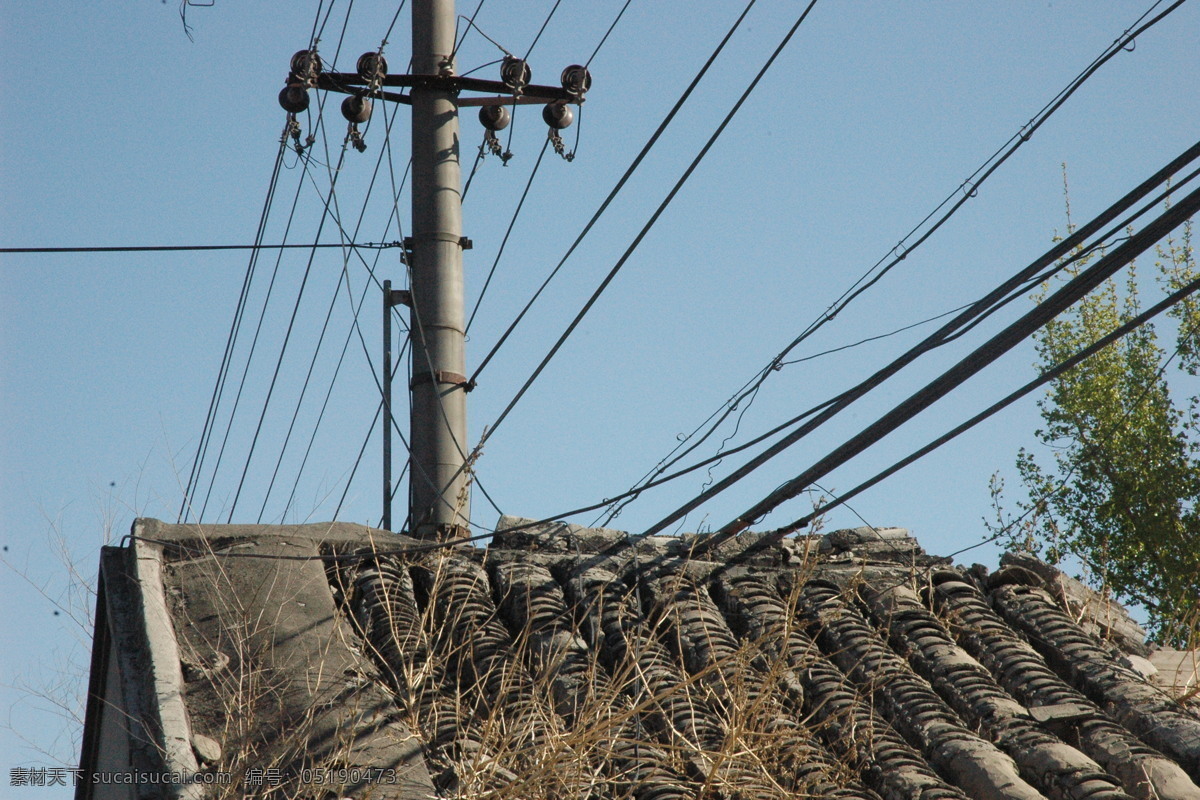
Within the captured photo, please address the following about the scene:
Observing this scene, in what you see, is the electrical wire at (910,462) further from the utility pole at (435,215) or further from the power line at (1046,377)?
the utility pole at (435,215)

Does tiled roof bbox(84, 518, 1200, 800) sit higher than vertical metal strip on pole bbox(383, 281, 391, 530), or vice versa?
vertical metal strip on pole bbox(383, 281, 391, 530)

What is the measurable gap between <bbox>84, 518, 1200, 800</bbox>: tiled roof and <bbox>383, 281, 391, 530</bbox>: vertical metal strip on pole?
199cm

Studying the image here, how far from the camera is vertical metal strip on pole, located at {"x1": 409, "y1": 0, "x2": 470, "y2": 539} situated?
28.3 feet

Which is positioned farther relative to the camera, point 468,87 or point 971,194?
point 468,87

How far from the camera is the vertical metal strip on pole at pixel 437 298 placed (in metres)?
8.64

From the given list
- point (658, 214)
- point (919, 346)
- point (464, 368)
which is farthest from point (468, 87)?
point (919, 346)

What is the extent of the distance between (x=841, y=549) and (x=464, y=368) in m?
3.36

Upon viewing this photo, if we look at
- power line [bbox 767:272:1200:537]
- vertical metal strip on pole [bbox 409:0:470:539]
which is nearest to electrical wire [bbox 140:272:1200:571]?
power line [bbox 767:272:1200:537]

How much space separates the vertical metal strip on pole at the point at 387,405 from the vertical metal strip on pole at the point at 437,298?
0.17m

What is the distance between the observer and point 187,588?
5.77m

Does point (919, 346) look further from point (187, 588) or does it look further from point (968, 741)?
point (187, 588)

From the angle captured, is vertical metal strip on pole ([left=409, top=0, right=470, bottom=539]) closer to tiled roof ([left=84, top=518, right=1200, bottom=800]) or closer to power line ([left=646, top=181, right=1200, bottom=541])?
tiled roof ([left=84, top=518, right=1200, bottom=800])

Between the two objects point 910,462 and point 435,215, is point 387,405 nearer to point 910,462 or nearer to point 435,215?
point 435,215

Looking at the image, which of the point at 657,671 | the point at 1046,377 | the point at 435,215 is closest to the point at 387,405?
Result: the point at 435,215
